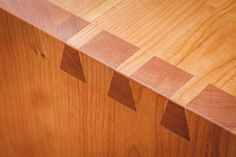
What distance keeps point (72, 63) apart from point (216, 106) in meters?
0.17

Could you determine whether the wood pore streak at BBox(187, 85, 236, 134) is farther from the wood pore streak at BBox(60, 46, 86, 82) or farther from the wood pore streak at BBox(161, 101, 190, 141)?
the wood pore streak at BBox(60, 46, 86, 82)

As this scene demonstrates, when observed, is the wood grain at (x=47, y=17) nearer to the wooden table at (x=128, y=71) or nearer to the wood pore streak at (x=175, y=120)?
the wooden table at (x=128, y=71)

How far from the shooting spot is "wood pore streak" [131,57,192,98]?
0.46m

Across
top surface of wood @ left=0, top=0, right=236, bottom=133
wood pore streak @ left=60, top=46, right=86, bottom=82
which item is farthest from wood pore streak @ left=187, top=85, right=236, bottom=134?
wood pore streak @ left=60, top=46, right=86, bottom=82

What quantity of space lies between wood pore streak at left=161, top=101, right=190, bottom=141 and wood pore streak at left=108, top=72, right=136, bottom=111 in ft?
0.14

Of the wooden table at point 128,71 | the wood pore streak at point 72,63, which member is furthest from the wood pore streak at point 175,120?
the wood pore streak at point 72,63

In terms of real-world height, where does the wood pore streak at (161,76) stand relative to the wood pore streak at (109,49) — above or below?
below

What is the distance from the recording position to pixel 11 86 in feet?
2.14

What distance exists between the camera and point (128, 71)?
0.48 meters

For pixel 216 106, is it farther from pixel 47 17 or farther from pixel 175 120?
pixel 47 17

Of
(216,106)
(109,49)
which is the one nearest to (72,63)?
(109,49)

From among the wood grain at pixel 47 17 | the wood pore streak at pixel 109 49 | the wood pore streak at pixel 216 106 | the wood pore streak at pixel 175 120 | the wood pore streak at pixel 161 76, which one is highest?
the wood grain at pixel 47 17

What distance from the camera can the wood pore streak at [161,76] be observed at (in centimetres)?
46

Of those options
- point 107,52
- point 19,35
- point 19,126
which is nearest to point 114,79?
point 107,52
